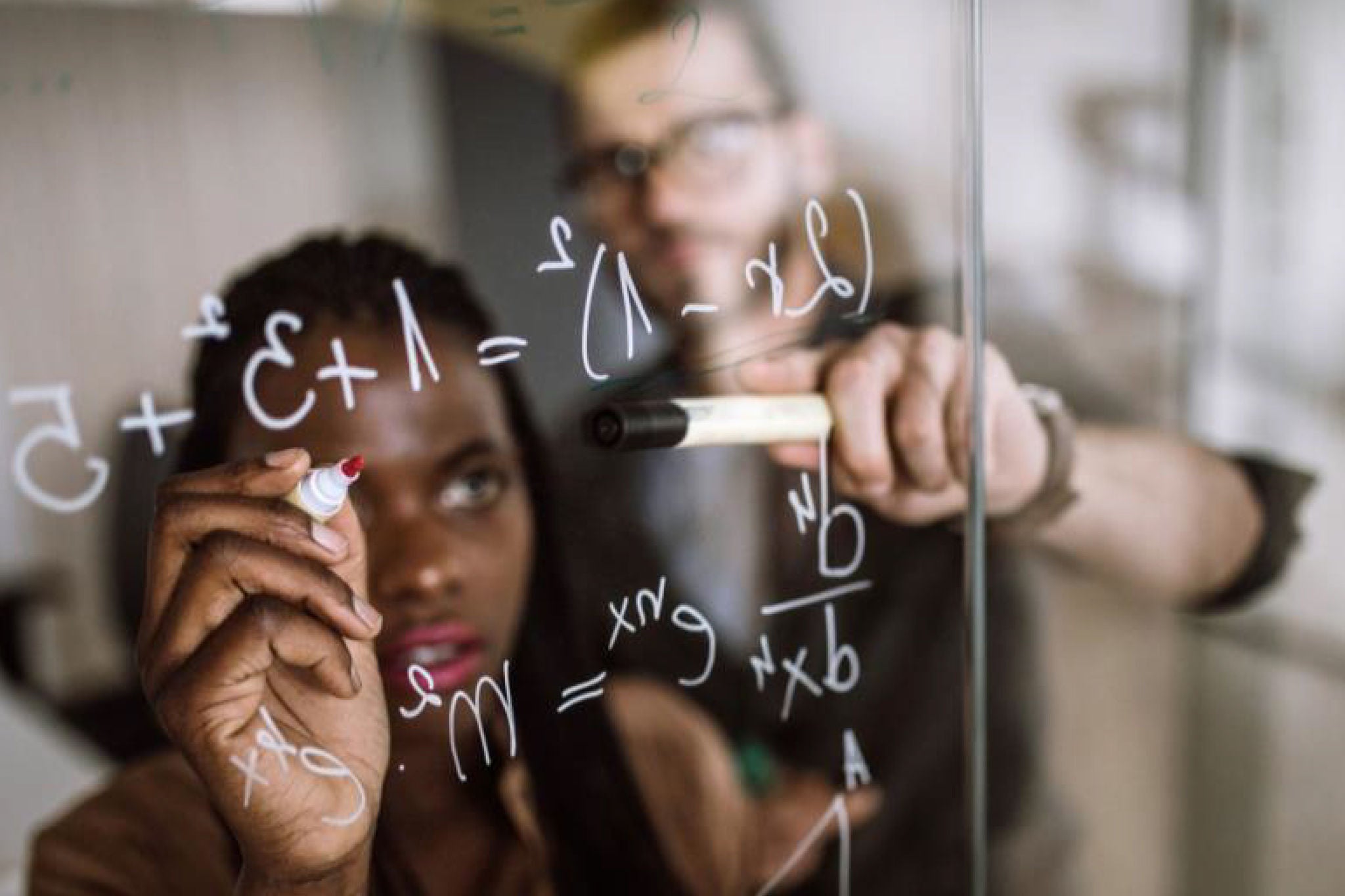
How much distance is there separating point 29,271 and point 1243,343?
3.12 feet

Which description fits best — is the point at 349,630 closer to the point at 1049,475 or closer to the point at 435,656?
the point at 435,656

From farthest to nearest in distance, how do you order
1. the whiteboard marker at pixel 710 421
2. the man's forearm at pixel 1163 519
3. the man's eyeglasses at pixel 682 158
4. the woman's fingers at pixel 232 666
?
1. the man's forearm at pixel 1163 519
2. the man's eyeglasses at pixel 682 158
3. the whiteboard marker at pixel 710 421
4. the woman's fingers at pixel 232 666

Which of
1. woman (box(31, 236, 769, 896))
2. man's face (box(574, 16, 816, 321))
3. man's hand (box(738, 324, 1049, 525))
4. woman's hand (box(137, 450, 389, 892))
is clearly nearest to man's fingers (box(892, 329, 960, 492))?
man's hand (box(738, 324, 1049, 525))

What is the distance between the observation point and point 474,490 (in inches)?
20.2

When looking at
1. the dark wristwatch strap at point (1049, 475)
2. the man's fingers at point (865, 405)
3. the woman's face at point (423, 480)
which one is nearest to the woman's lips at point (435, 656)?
the woman's face at point (423, 480)

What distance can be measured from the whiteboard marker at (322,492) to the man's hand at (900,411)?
0.76 feet

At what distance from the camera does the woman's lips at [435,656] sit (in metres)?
0.48

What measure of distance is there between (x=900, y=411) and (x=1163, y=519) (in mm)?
328

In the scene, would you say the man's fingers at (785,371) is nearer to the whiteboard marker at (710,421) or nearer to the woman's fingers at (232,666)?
the whiteboard marker at (710,421)

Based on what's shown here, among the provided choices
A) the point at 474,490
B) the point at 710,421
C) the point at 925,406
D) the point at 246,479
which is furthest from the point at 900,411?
the point at 246,479

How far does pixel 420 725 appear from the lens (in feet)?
1.59

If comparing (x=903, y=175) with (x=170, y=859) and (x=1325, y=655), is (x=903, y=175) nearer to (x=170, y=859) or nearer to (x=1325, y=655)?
(x=1325, y=655)

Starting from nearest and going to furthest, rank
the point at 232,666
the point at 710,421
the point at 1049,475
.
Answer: the point at 232,666
the point at 710,421
the point at 1049,475

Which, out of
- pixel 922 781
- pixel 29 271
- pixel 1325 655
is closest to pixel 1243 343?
pixel 1325 655
